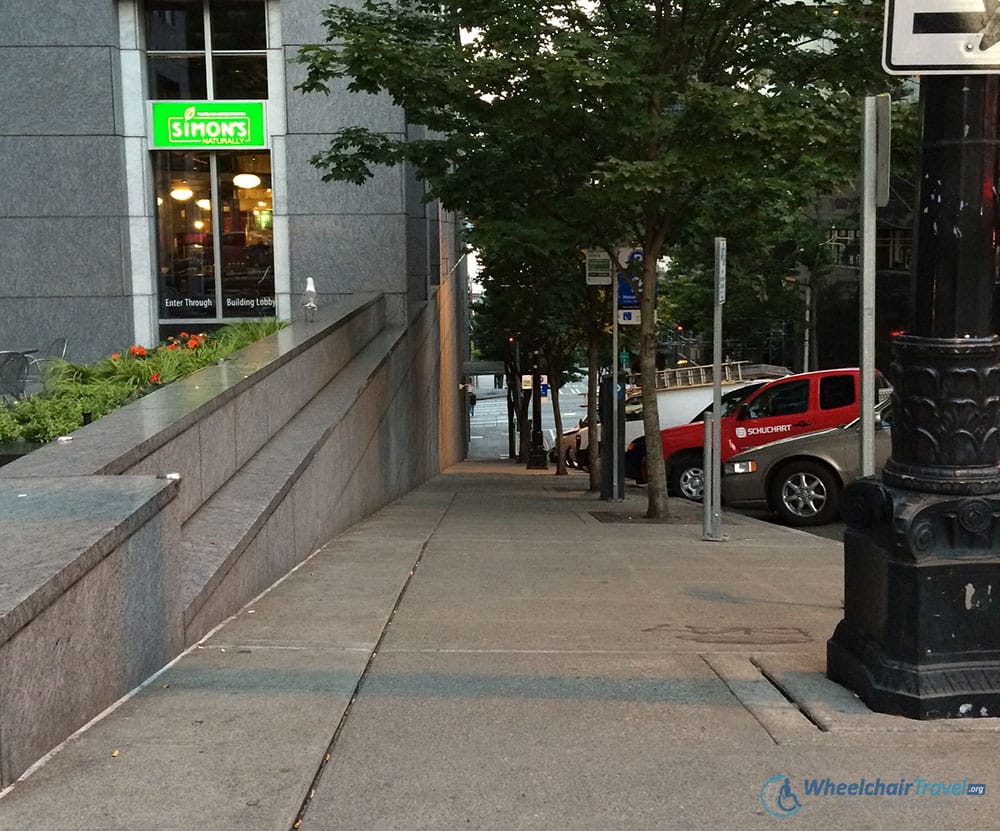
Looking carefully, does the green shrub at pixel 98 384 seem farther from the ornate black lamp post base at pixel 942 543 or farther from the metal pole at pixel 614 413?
the metal pole at pixel 614 413

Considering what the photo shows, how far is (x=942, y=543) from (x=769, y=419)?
492 inches

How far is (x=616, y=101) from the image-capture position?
10.6 m

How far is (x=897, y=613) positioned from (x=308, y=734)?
7.03 feet

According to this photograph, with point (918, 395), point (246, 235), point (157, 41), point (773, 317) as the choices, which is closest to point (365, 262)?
point (246, 235)

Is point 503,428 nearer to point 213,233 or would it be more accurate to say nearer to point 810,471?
point 213,233

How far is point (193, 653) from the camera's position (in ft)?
15.8

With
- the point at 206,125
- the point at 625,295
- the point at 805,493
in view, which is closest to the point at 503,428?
the point at 625,295

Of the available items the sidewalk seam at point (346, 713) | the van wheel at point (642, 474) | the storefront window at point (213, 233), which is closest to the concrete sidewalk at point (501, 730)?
the sidewalk seam at point (346, 713)

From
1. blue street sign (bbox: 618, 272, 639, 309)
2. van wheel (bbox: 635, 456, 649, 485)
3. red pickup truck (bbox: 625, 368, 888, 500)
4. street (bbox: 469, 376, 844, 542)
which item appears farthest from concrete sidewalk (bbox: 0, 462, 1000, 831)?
van wheel (bbox: 635, 456, 649, 485)

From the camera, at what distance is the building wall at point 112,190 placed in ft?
46.2

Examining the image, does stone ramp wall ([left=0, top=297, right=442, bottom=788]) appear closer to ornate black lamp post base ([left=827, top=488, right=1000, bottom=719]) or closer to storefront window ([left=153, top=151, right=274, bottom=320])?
ornate black lamp post base ([left=827, top=488, right=1000, bottom=719])

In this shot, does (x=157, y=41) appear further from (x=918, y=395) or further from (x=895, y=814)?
(x=895, y=814)

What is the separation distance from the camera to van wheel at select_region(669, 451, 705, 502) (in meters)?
16.2

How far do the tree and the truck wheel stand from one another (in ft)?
5.54
